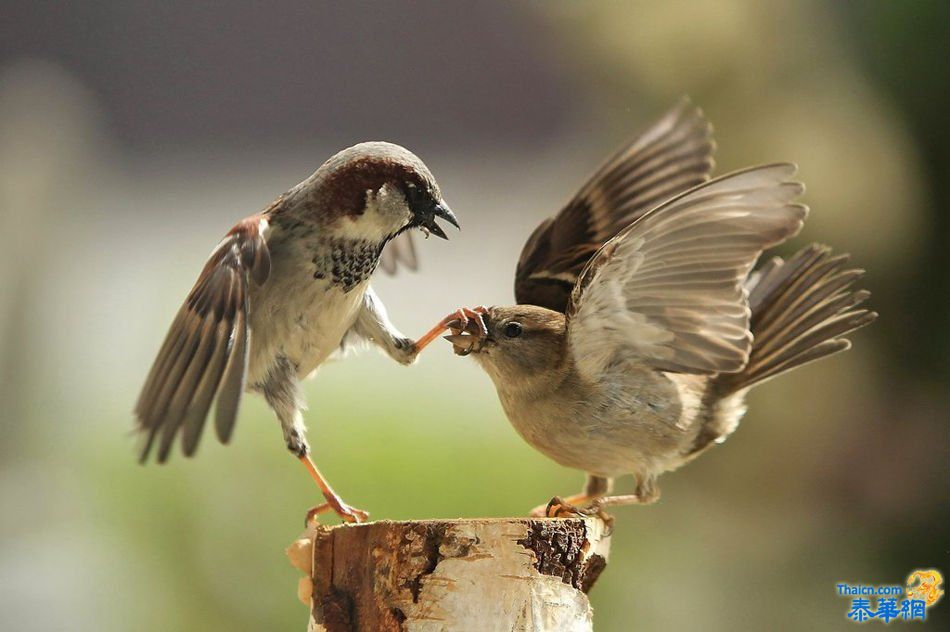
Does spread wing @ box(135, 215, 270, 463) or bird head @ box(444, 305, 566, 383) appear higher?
bird head @ box(444, 305, 566, 383)

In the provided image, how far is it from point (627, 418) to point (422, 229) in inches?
16.1

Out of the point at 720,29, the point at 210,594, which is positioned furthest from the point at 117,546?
the point at 720,29

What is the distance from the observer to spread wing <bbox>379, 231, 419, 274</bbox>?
182 centimetres

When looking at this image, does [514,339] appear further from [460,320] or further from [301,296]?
[301,296]

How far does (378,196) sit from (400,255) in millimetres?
490

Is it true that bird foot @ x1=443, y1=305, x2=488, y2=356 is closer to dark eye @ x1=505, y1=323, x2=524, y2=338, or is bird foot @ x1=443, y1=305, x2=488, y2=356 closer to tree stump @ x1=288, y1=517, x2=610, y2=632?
dark eye @ x1=505, y1=323, x2=524, y2=338

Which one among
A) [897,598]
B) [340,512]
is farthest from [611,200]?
[897,598]

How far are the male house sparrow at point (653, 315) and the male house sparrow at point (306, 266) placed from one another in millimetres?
192

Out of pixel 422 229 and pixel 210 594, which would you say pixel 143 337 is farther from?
pixel 422 229

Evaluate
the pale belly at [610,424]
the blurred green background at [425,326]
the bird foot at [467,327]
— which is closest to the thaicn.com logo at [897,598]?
the blurred green background at [425,326]

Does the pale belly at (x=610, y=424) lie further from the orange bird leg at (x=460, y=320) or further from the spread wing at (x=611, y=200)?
the spread wing at (x=611, y=200)

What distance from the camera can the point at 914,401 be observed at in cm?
268

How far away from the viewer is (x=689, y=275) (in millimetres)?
1302

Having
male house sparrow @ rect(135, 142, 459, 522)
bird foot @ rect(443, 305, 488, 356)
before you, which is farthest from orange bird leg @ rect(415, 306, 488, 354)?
male house sparrow @ rect(135, 142, 459, 522)
